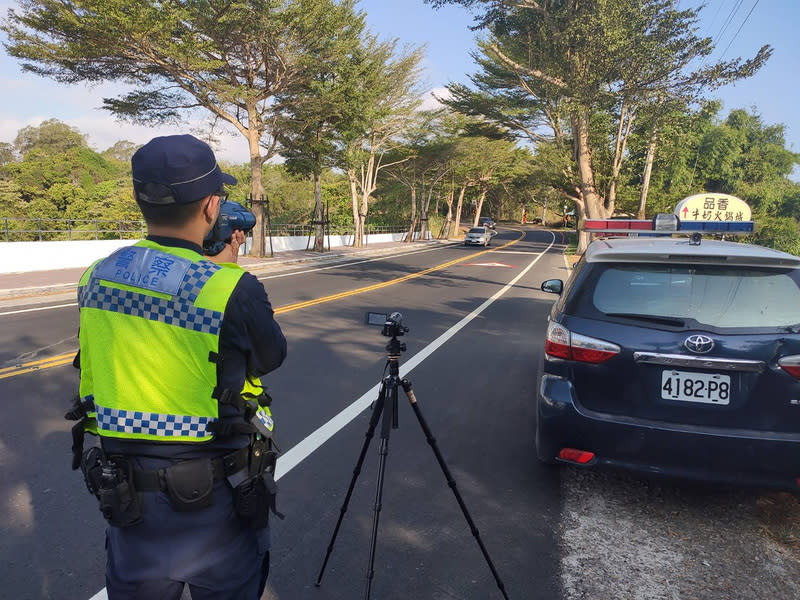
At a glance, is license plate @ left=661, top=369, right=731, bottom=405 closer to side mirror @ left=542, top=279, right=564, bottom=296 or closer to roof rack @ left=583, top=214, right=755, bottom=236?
side mirror @ left=542, top=279, right=564, bottom=296

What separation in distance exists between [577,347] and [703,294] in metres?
0.81

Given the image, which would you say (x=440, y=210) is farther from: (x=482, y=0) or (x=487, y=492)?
(x=487, y=492)

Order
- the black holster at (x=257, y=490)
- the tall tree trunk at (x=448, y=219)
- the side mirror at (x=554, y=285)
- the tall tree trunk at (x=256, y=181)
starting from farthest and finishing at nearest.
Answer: the tall tree trunk at (x=448, y=219), the tall tree trunk at (x=256, y=181), the side mirror at (x=554, y=285), the black holster at (x=257, y=490)

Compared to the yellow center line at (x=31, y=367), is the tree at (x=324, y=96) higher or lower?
higher

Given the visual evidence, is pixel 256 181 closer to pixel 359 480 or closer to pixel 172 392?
pixel 359 480

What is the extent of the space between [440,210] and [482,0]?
2617 inches

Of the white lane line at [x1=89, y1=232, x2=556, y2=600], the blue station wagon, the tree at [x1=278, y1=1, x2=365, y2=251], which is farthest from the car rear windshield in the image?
the tree at [x1=278, y1=1, x2=365, y2=251]

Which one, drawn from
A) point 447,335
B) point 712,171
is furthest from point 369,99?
point 712,171

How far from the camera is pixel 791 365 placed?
10.1ft

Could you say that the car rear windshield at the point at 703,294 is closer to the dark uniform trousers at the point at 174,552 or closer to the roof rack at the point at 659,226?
the dark uniform trousers at the point at 174,552

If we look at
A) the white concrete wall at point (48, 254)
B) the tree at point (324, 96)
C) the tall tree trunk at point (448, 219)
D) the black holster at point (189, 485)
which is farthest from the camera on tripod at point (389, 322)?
the tall tree trunk at point (448, 219)

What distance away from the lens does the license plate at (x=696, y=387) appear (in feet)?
10.4

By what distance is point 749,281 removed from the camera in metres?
3.36

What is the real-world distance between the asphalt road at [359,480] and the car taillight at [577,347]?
3.26 ft
